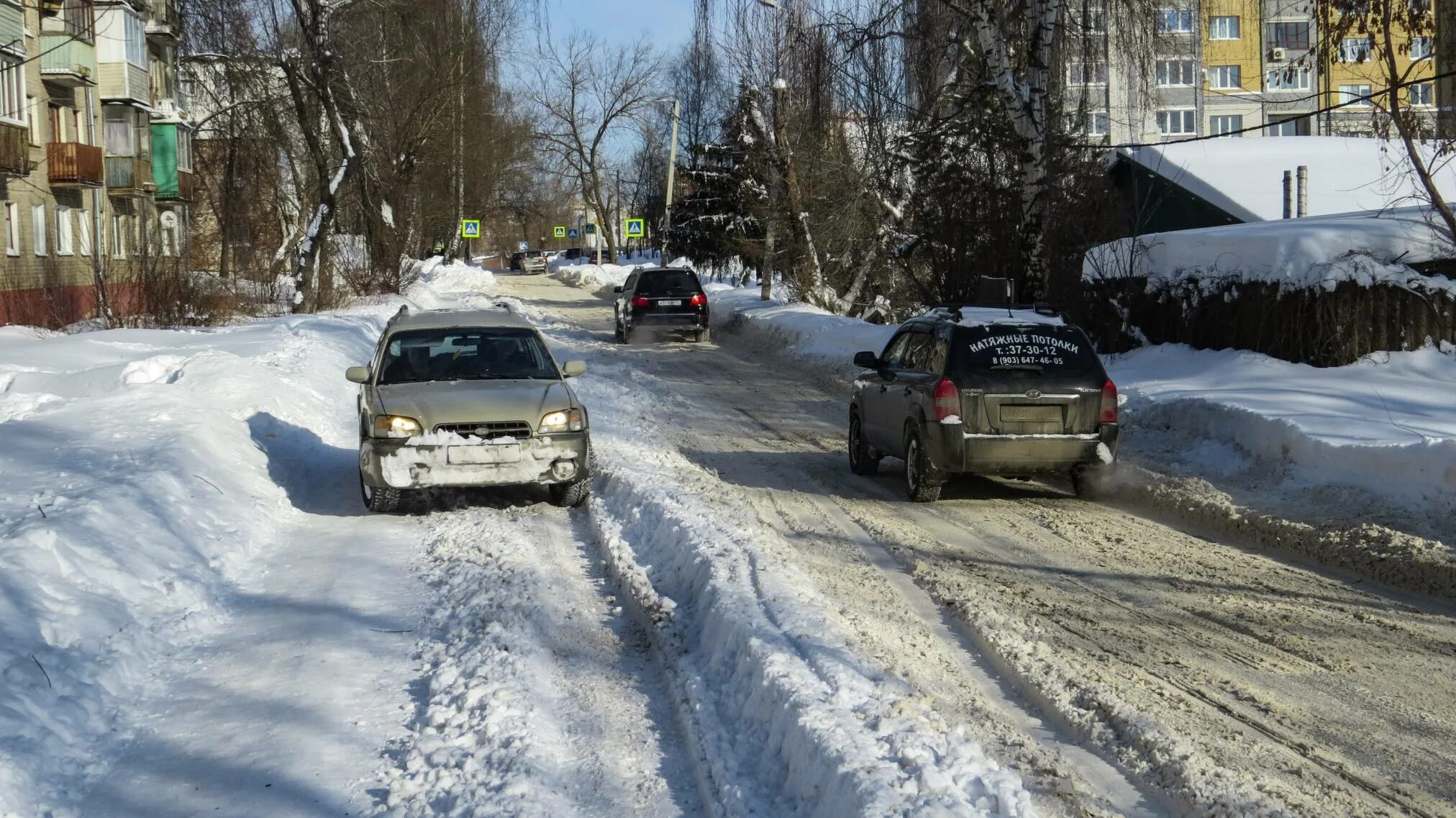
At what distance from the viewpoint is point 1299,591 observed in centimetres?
780

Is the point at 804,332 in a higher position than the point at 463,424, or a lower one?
higher

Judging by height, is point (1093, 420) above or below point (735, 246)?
below

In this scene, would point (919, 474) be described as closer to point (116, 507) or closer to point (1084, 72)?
point (116, 507)

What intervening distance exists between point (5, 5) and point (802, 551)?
3322cm

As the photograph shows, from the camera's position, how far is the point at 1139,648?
6.59 metres

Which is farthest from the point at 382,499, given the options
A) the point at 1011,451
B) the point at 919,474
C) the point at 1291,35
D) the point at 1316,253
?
the point at 1291,35

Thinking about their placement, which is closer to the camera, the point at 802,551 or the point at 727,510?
the point at 802,551

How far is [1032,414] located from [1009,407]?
0.65 ft

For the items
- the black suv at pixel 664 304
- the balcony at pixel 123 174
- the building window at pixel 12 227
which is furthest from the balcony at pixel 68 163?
the black suv at pixel 664 304

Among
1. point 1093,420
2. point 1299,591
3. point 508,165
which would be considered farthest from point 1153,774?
point 508,165

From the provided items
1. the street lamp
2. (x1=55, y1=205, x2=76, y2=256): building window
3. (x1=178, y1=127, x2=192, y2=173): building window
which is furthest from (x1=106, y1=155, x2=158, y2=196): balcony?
the street lamp

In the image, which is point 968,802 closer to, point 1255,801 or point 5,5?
point 1255,801

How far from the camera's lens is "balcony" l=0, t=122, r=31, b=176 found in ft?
111

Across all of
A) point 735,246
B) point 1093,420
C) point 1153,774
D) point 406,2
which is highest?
point 406,2
